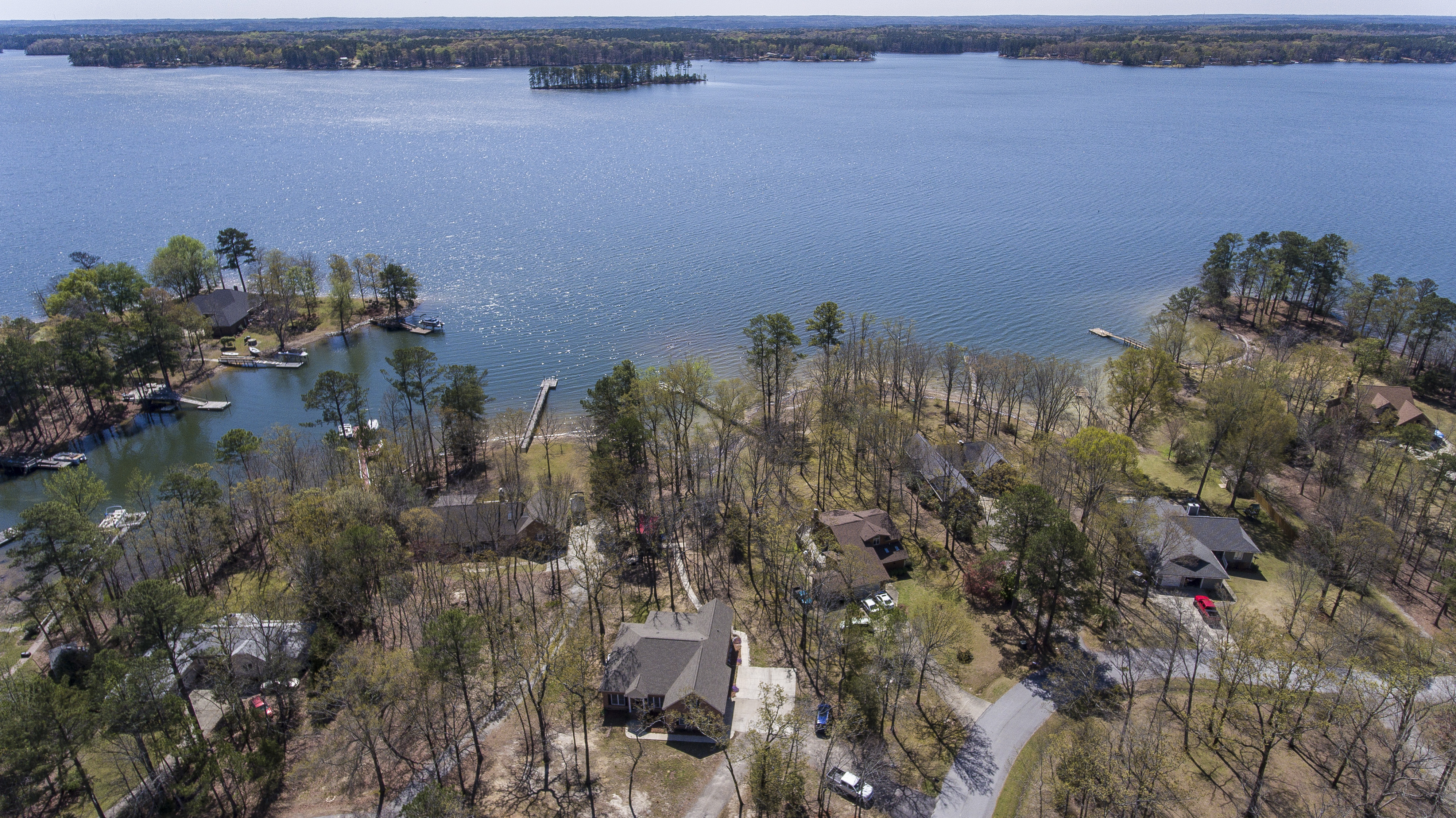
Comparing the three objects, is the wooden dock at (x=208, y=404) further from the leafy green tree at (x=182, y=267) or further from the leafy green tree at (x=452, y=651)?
the leafy green tree at (x=452, y=651)

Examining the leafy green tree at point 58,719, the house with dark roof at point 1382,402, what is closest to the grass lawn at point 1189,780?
the leafy green tree at point 58,719

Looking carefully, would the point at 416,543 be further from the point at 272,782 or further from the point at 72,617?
the point at 72,617

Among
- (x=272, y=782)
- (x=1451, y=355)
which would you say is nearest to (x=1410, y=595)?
(x=1451, y=355)

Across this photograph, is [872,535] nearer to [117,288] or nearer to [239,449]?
[239,449]

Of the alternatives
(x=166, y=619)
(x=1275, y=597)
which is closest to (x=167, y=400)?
(x=166, y=619)

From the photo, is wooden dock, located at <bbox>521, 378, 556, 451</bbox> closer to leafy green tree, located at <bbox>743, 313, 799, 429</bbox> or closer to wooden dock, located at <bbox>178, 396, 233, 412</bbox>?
leafy green tree, located at <bbox>743, 313, 799, 429</bbox>
